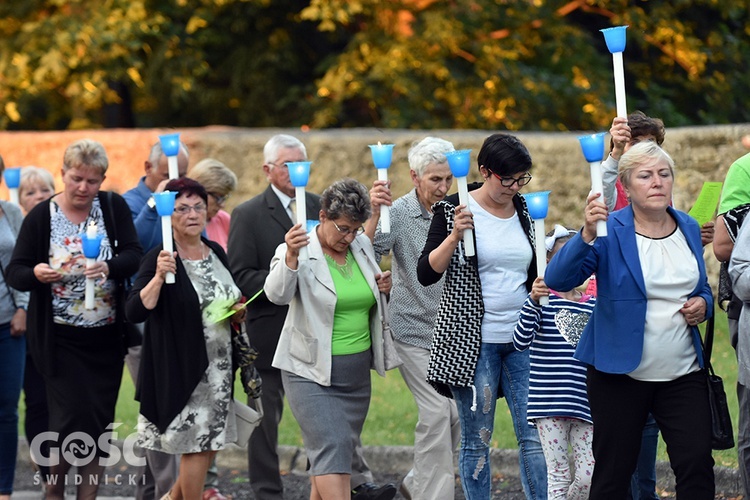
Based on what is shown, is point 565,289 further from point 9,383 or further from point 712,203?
point 9,383

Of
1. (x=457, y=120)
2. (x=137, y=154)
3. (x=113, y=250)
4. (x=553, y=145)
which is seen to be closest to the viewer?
(x=113, y=250)

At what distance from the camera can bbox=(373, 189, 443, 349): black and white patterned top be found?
705cm

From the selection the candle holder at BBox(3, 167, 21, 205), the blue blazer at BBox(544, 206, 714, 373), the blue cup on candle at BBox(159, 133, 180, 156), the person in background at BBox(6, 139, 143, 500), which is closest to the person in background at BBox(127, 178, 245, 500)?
the blue cup on candle at BBox(159, 133, 180, 156)

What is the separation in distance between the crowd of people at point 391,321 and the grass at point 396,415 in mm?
1230

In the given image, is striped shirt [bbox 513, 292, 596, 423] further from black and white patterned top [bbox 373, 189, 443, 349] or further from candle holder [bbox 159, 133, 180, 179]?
candle holder [bbox 159, 133, 180, 179]

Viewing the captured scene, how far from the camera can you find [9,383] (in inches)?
298

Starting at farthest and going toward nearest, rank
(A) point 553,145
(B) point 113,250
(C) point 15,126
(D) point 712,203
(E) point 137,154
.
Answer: (C) point 15,126 < (E) point 137,154 < (A) point 553,145 < (B) point 113,250 < (D) point 712,203

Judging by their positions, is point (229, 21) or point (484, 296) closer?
point (484, 296)

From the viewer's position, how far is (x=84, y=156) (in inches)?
276

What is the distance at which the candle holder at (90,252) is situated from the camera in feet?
22.3

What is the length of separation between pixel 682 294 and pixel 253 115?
12.9 m

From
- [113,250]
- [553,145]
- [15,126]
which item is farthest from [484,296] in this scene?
[15,126]

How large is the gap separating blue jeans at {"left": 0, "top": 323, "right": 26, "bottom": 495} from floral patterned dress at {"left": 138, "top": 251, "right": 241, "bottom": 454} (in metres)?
1.26

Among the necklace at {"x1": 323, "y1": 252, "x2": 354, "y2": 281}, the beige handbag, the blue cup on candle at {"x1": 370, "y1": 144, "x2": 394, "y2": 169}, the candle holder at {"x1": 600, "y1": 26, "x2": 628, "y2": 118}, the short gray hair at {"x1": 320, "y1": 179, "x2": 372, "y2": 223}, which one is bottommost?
the beige handbag
